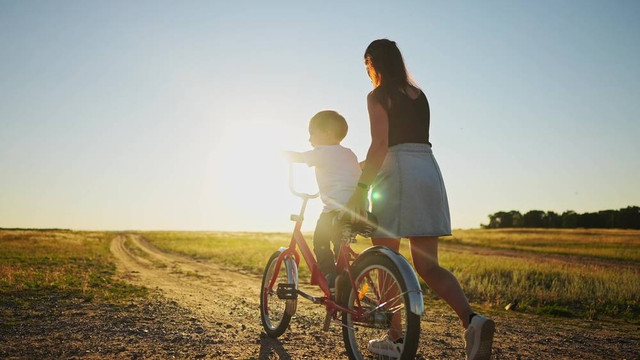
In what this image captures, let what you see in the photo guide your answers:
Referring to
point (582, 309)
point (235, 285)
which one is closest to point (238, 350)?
point (235, 285)

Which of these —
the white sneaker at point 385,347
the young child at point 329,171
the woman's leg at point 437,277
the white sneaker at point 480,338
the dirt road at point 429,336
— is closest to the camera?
the white sneaker at point 480,338

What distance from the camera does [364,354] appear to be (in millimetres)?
4277

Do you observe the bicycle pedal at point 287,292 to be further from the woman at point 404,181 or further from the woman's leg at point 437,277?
the woman's leg at point 437,277

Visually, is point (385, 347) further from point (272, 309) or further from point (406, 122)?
point (272, 309)

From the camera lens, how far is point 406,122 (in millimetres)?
3877

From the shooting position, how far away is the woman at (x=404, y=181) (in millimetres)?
3762

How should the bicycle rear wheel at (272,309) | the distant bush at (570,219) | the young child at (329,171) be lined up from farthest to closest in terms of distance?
the distant bush at (570,219), the bicycle rear wheel at (272,309), the young child at (329,171)

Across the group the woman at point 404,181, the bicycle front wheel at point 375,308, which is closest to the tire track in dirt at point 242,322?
the bicycle front wheel at point 375,308

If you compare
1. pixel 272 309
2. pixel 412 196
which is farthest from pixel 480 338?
pixel 272 309

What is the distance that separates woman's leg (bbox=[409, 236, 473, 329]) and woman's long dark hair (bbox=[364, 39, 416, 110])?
3.90 feet

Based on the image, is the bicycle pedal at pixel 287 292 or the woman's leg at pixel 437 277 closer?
the woman's leg at pixel 437 277

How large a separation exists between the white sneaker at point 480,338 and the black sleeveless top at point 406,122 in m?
1.50

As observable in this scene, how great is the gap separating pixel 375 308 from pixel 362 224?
2.36ft

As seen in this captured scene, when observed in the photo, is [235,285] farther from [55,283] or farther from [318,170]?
[318,170]
